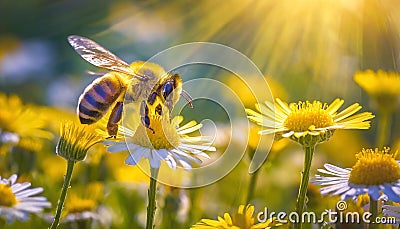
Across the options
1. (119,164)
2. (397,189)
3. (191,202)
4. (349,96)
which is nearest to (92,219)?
(191,202)

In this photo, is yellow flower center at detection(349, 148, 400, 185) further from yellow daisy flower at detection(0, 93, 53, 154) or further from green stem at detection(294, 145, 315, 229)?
yellow daisy flower at detection(0, 93, 53, 154)

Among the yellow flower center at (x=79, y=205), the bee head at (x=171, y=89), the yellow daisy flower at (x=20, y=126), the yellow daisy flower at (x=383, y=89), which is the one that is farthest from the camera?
the yellow daisy flower at (x=383, y=89)

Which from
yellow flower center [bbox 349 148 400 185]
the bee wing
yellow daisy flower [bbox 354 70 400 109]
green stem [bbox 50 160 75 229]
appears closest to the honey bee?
the bee wing

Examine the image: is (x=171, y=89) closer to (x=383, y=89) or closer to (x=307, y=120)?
(x=307, y=120)

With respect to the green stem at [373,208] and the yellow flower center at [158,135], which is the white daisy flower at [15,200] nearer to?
the yellow flower center at [158,135]

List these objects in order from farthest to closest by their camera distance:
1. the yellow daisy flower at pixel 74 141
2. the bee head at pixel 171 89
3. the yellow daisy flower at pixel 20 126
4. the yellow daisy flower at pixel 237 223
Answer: the yellow daisy flower at pixel 20 126 < the bee head at pixel 171 89 < the yellow daisy flower at pixel 74 141 < the yellow daisy flower at pixel 237 223

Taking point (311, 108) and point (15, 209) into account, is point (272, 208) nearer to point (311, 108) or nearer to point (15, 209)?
point (311, 108)

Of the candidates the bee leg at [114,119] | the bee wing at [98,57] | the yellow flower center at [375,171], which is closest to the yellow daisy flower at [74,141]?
the bee leg at [114,119]
